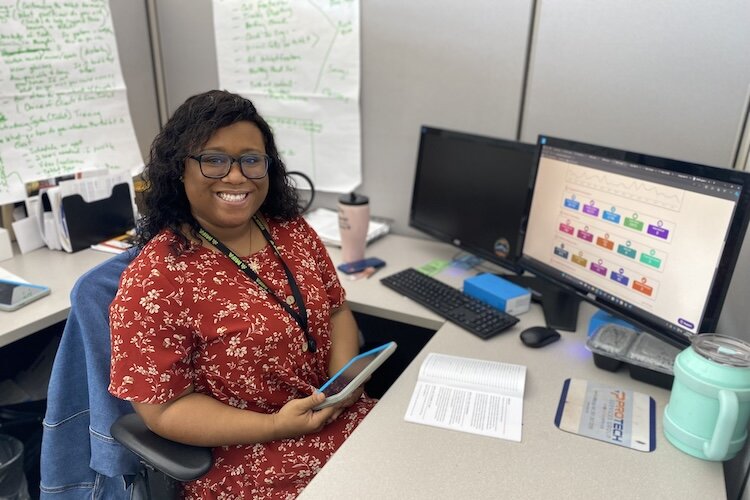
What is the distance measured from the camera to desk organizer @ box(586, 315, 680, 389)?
1094mm

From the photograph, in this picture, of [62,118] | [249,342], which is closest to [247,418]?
[249,342]

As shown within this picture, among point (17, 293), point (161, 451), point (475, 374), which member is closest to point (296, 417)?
point (161, 451)

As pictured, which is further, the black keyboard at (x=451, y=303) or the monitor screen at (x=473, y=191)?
the monitor screen at (x=473, y=191)

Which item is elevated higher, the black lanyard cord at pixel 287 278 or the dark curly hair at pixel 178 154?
the dark curly hair at pixel 178 154

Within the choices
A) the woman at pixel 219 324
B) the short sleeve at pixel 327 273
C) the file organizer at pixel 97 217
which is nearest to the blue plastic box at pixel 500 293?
the short sleeve at pixel 327 273

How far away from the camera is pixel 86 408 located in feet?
3.66

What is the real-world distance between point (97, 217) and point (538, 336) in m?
1.38

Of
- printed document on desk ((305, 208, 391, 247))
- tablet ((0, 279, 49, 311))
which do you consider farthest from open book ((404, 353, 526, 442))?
tablet ((0, 279, 49, 311))

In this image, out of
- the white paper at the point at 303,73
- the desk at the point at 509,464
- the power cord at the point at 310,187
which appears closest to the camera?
the desk at the point at 509,464

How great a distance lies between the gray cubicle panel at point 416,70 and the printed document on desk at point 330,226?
0.06 meters

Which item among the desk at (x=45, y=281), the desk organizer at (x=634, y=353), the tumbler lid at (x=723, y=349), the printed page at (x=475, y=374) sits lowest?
the desk at (x=45, y=281)

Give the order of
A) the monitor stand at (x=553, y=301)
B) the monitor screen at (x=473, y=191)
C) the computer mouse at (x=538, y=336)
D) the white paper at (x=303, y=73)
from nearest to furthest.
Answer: the computer mouse at (x=538, y=336) → the monitor stand at (x=553, y=301) → the monitor screen at (x=473, y=191) → the white paper at (x=303, y=73)

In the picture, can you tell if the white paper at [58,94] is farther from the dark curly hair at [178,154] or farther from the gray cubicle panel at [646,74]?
the gray cubicle panel at [646,74]

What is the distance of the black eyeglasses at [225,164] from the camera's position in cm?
105
